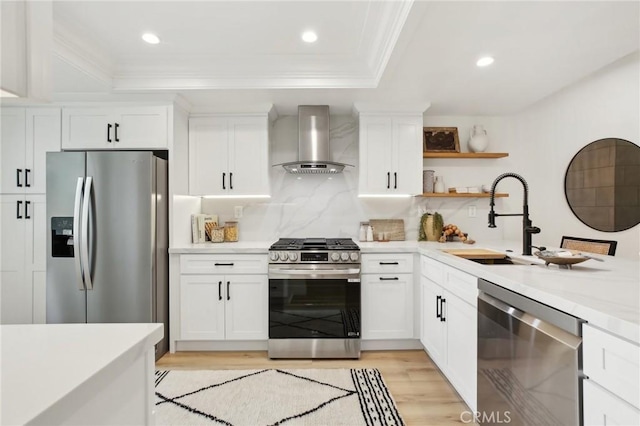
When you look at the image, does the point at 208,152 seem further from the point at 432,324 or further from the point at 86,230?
the point at 432,324

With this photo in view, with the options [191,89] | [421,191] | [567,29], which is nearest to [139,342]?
[191,89]

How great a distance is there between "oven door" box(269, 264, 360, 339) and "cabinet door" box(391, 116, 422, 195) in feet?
3.47

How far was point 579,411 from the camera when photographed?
1.12 meters

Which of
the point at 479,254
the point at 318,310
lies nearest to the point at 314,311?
the point at 318,310

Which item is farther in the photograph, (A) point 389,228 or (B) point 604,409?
(A) point 389,228

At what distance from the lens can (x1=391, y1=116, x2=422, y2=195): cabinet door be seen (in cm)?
329

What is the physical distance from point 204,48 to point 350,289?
227cm

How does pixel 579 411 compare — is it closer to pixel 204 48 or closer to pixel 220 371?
pixel 220 371

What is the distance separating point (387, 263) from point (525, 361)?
5.15ft

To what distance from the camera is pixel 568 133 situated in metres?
2.99

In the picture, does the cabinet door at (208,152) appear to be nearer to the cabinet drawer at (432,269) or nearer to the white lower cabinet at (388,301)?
the white lower cabinet at (388,301)

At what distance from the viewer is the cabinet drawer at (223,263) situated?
2939mm

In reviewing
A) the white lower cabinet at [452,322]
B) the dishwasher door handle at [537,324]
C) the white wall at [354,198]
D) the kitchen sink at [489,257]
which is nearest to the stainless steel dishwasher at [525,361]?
the dishwasher door handle at [537,324]

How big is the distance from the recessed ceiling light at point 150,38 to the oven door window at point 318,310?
2074mm
